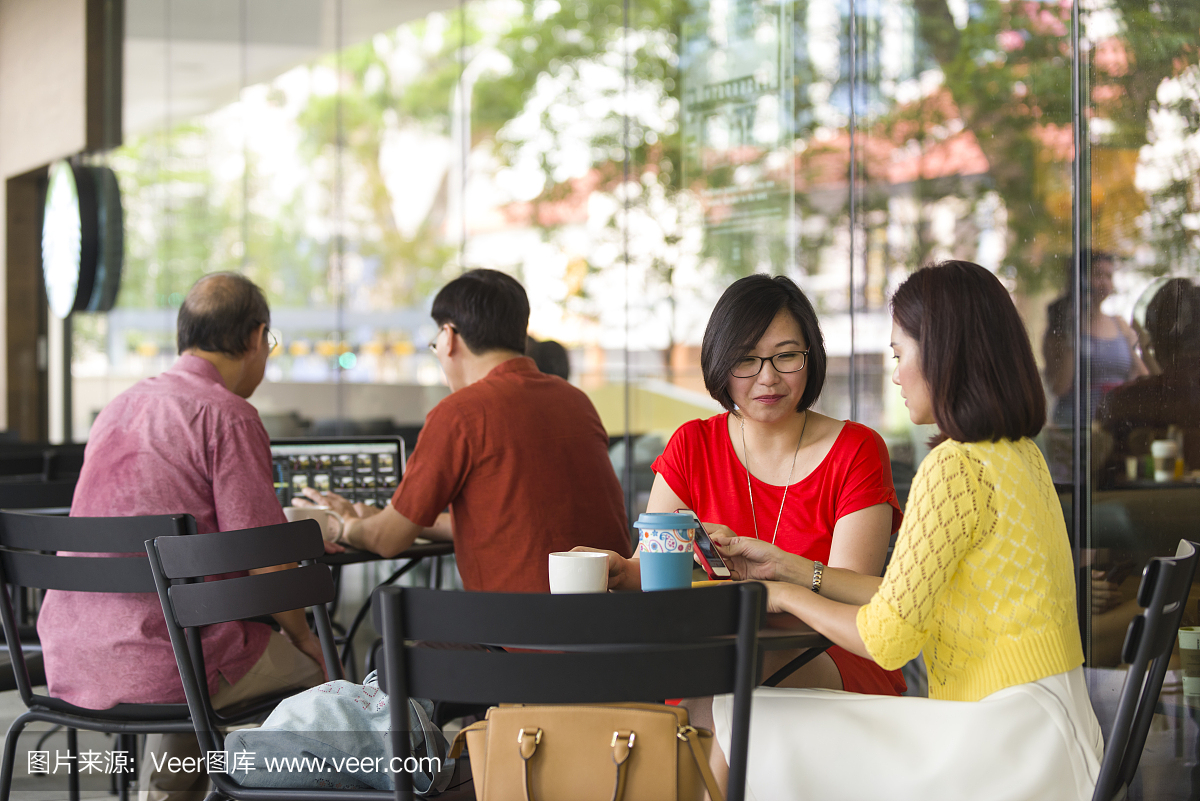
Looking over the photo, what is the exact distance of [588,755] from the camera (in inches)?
52.4

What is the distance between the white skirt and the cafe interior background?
1.20 m

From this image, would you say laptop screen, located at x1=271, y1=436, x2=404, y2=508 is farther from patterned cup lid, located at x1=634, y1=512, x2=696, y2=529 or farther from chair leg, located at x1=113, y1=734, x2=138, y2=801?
patterned cup lid, located at x1=634, y1=512, x2=696, y2=529

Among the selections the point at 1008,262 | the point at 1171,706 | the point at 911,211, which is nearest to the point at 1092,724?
the point at 1171,706

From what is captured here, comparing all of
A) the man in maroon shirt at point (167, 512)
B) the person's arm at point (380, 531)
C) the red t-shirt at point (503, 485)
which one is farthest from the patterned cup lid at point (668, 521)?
the man in maroon shirt at point (167, 512)

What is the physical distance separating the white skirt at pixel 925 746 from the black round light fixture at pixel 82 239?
7140mm

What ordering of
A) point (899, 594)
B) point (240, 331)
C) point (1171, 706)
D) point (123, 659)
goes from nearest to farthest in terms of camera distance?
1. point (899, 594)
2. point (123, 659)
3. point (1171, 706)
4. point (240, 331)

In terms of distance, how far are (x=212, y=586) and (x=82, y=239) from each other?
638 centimetres

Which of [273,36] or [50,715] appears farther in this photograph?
[273,36]

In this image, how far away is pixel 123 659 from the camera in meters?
2.21

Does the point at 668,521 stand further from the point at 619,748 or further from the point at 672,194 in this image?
the point at 672,194

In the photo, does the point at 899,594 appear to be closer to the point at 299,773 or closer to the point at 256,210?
the point at 299,773

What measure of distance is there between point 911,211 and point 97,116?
19.0 feet

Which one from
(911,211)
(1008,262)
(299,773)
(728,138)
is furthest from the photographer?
(911,211)

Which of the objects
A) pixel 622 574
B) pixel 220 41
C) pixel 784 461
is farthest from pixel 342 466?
pixel 220 41
